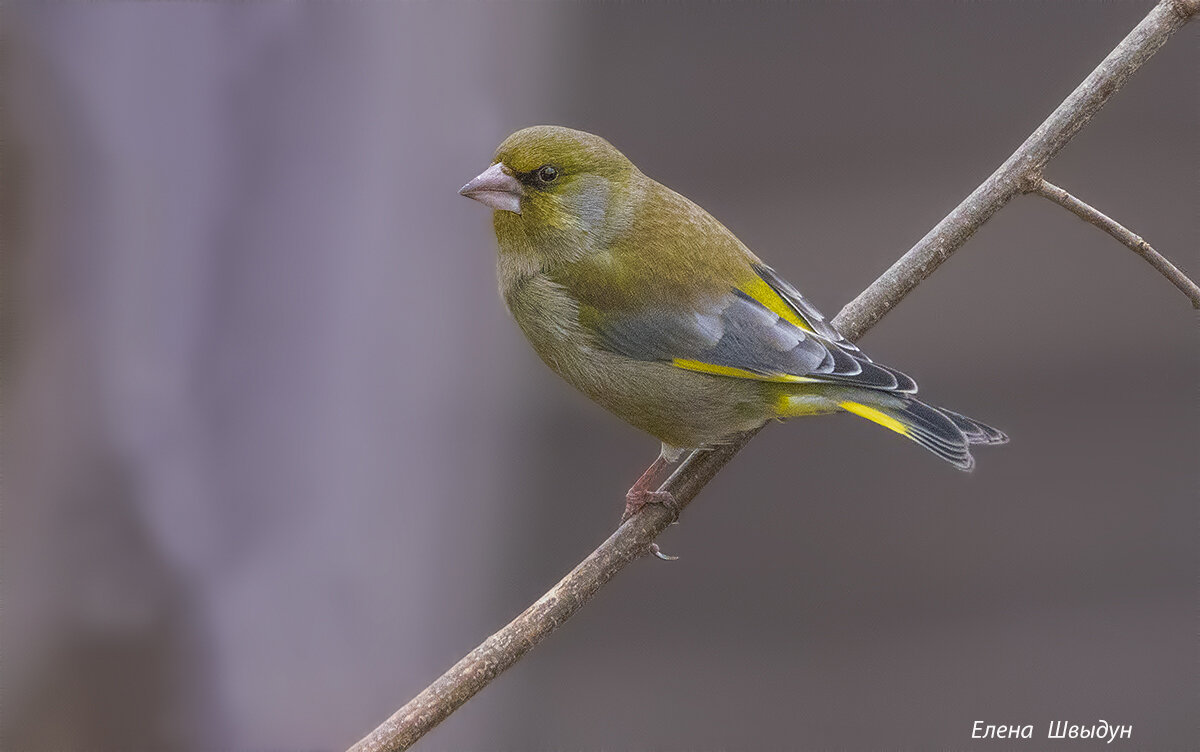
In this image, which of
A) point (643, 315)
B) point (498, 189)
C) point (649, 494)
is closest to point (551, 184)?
point (498, 189)

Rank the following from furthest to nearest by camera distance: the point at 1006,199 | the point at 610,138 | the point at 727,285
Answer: the point at 610,138
the point at 727,285
the point at 1006,199

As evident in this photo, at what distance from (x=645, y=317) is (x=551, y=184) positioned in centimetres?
37

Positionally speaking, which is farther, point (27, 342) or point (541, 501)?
point (541, 501)

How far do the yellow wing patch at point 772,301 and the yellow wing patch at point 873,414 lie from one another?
218mm

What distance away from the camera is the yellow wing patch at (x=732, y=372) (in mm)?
2697

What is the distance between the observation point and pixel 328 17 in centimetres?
447

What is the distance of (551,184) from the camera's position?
2768 mm

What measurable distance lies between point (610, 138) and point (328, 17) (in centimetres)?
114

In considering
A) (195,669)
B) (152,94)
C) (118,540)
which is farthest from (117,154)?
(195,669)

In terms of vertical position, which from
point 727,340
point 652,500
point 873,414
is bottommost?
point 652,500

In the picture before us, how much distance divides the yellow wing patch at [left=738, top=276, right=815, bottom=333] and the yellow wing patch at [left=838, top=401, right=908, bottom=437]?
0.22 m

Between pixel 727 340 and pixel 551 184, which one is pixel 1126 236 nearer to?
pixel 727 340

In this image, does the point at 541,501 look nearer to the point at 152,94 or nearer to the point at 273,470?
the point at 273,470

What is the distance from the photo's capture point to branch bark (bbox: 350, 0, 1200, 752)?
2180 mm
